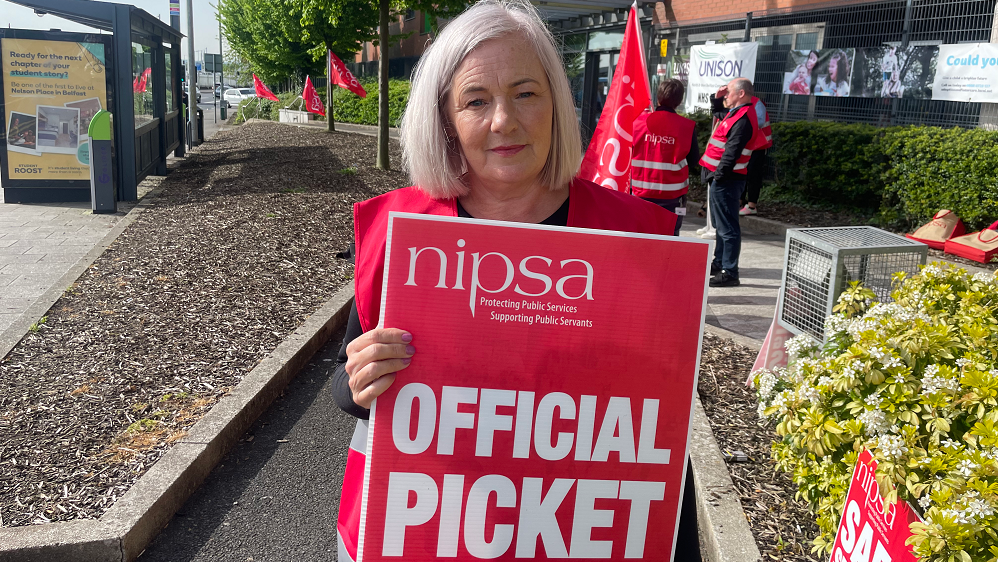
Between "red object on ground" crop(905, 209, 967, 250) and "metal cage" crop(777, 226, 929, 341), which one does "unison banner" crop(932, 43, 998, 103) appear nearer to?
"red object on ground" crop(905, 209, 967, 250)

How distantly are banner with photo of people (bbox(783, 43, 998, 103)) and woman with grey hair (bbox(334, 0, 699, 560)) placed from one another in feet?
32.9

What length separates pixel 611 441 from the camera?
5.16 feet

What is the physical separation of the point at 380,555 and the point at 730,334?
4943mm

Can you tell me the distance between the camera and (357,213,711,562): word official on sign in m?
1.53

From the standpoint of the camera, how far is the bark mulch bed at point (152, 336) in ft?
12.3

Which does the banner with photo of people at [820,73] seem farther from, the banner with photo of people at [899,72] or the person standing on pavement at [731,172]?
the person standing on pavement at [731,172]

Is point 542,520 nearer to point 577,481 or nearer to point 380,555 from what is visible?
point 577,481

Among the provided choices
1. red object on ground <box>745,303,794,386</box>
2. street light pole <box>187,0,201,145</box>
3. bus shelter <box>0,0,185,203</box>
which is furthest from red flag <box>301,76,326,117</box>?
red object on ground <box>745,303,794,386</box>

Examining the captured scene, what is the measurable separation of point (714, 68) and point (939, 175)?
613 centimetres

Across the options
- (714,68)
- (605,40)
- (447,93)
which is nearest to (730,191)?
(447,93)

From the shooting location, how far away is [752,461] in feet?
12.7

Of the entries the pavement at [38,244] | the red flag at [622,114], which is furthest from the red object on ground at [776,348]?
the pavement at [38,244]

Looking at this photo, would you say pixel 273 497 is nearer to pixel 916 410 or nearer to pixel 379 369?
pixel 379 369

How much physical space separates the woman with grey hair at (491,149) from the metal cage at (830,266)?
99.7 inches
